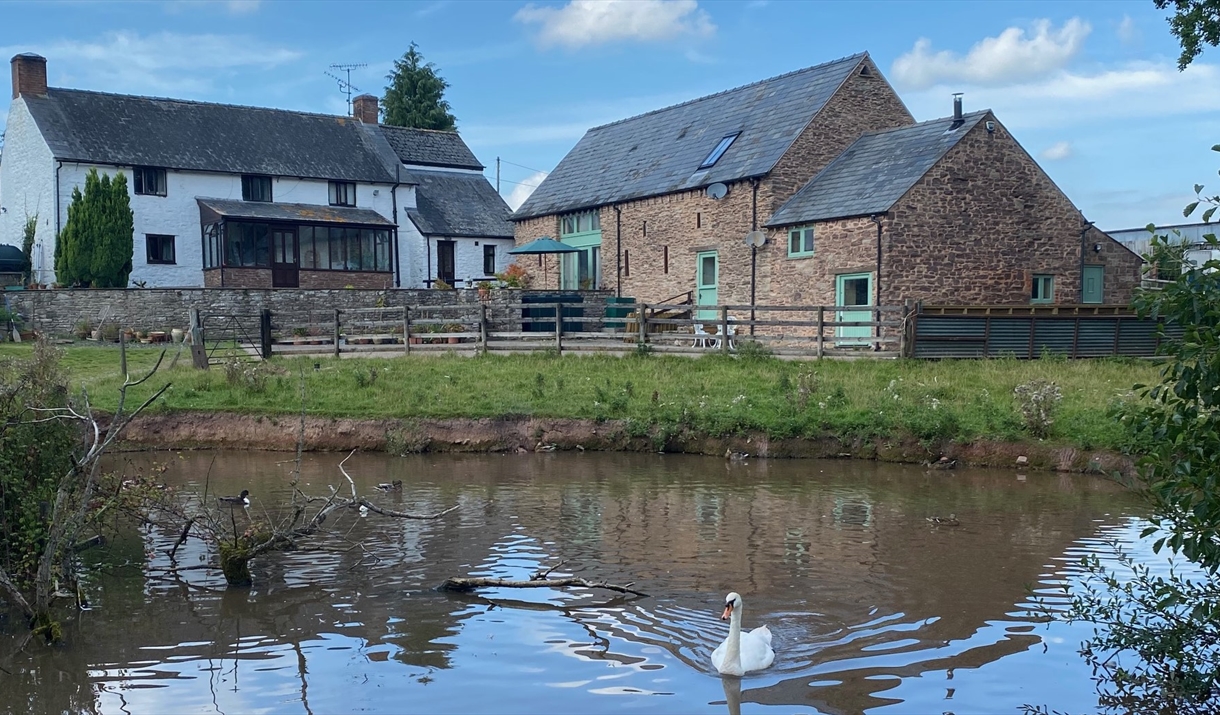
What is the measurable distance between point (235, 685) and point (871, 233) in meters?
21.3

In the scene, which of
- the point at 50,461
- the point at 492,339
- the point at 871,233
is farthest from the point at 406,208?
the point at 50,461

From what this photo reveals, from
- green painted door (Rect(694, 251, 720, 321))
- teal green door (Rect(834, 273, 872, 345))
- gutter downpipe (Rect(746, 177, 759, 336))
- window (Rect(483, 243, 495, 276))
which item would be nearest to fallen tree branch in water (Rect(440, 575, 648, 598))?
teal green door (Rect(834, 273, 872, 345))

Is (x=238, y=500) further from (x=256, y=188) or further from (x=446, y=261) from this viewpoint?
(x=446, y=261)

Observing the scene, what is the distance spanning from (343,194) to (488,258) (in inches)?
275

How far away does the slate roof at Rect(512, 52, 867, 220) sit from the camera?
31.1m

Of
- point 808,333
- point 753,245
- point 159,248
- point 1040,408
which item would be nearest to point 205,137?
point 159,248

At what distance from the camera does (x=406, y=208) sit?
44812mm

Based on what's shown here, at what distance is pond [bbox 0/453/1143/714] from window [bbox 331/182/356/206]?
2921 cm

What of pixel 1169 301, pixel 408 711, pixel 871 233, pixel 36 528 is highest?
pixel 871 233

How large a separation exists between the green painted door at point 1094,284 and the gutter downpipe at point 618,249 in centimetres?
1497

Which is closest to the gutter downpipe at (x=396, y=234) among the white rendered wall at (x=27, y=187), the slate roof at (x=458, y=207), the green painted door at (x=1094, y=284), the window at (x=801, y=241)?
the slate roof at (x=458, y=207)

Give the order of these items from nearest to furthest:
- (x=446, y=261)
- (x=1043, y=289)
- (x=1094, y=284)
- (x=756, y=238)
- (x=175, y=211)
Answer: (x=1043, y=289), (x=1094, y=284), (x=756, y=238), (x=175, y=211), (x=446, y=261)

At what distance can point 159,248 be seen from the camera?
39375 millimetres

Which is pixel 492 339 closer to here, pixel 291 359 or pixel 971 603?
pixel 291 359
